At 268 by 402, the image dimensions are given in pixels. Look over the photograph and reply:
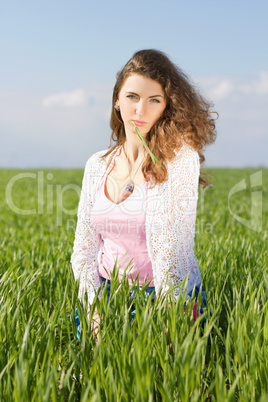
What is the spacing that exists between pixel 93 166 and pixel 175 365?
1.24m

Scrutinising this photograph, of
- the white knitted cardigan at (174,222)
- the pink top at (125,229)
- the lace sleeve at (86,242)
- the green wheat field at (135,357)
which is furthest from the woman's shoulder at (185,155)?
the green wheat field at (135,357)

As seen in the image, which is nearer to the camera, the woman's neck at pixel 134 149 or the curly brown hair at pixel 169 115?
the curly brown hair at pixel 169 115

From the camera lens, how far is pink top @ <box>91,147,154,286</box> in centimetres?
214

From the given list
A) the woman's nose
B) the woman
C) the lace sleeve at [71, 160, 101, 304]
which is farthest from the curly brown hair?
the lace sleeve at [71, 160, 101, 304]

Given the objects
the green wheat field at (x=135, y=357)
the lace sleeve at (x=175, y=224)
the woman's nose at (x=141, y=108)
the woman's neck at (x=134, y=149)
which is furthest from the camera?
the woman's neck at (x=134, y=149)

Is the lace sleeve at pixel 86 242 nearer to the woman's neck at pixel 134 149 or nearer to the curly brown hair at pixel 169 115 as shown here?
the woman's neck at pixel 134 149

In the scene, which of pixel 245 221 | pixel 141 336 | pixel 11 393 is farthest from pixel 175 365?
pixel 245 221

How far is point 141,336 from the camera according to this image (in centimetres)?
154

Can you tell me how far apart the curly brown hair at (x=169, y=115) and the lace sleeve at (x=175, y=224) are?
7cm

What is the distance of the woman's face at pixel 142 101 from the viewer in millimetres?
2133

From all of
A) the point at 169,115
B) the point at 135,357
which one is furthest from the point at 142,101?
the point at 135,357

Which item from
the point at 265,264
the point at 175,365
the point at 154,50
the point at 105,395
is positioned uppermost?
Answer: the point at 154,50

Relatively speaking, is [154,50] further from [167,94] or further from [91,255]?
[91,255]

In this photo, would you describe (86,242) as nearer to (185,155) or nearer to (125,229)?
(125,229)
